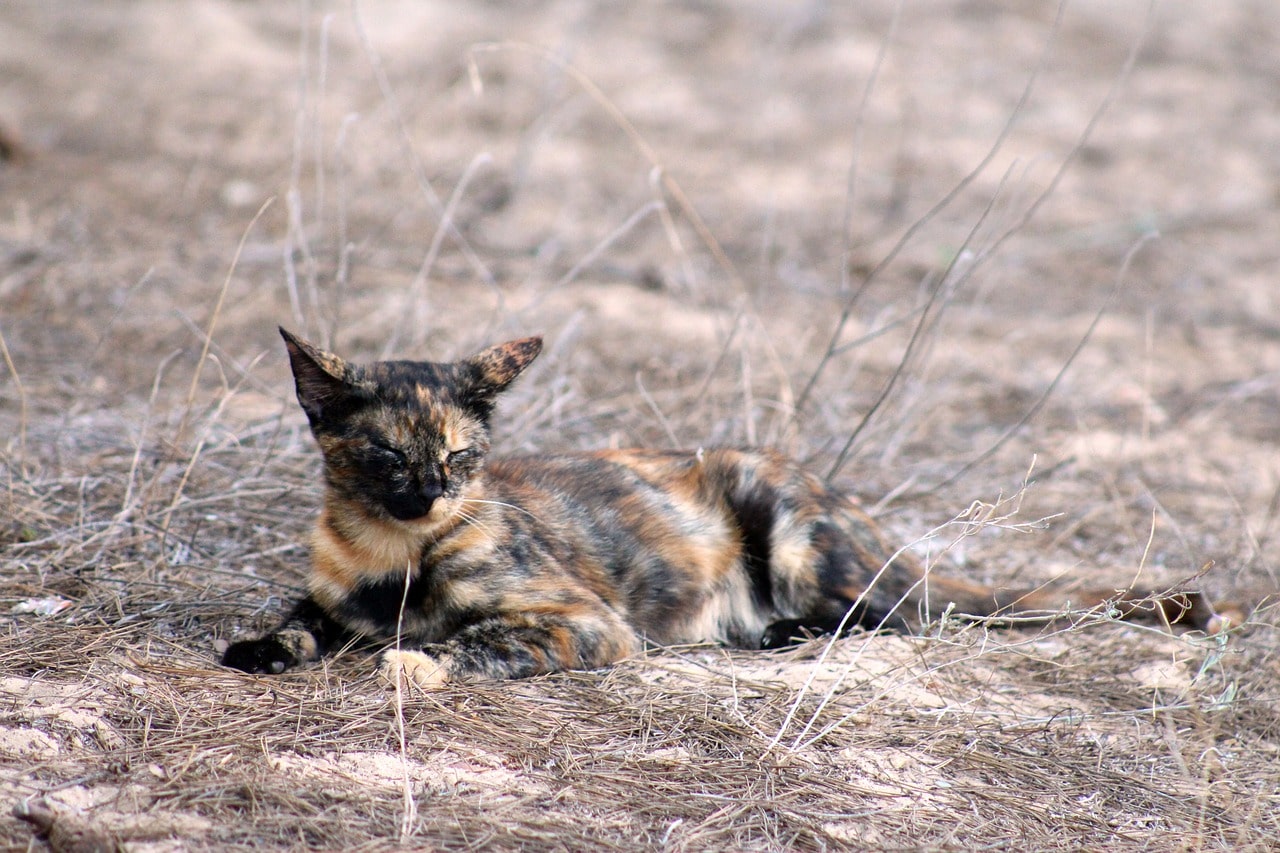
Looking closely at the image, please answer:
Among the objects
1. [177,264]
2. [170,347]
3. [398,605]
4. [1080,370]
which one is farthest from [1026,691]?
[177,264]

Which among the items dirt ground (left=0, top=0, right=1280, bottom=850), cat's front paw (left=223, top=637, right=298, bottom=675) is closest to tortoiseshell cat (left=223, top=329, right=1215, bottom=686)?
cat's front paw (left=223, top=637, right=298, bottom=675)

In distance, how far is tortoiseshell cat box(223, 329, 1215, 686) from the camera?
3604 mm

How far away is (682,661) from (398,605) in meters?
0.98

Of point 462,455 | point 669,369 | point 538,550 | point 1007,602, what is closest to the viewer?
point 462,455

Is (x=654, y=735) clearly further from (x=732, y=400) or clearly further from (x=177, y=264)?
(x=177, y=264)

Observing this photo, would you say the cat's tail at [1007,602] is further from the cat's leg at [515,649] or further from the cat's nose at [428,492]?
the cat's nose at [428,492]

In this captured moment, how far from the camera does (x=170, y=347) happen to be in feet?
21.3

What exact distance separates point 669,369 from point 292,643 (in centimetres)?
356

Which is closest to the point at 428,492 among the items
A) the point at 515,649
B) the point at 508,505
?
the point at 508,505

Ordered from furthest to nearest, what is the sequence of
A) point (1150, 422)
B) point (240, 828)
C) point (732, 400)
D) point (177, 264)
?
point (177, 264) → point (1150, 422) → point (732, 400) → point (240, 828)

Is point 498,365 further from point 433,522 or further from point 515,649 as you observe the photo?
point 515,649

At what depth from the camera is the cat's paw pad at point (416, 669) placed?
343 centimetres

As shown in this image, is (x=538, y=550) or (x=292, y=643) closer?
(x=292, y=643)

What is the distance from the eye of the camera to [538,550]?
403 cm
